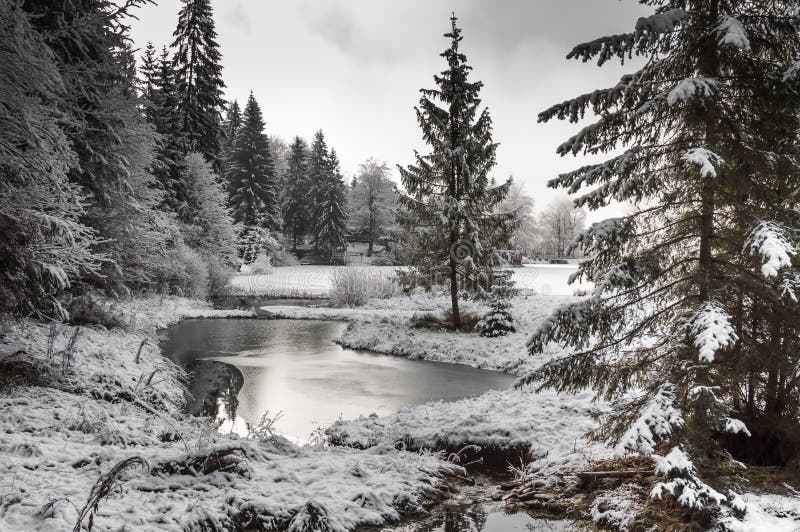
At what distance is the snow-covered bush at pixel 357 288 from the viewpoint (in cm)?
2670

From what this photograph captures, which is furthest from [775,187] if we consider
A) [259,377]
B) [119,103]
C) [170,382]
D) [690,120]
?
[119,103]

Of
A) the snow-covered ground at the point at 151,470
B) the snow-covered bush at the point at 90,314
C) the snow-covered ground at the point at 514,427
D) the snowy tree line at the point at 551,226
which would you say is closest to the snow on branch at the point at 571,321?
the snow-covered ground at the point at 514,427

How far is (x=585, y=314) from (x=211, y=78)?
115 ft

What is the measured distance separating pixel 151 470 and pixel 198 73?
1341 inches

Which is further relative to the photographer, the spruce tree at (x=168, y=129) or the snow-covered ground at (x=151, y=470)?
the spruce tree at (x=168, y=129)

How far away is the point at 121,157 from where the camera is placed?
444 inches

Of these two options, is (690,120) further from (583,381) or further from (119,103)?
(119,103)

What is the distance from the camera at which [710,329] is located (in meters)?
3.50

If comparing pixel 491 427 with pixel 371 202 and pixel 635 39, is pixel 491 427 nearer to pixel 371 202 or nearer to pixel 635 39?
pixel 635 39

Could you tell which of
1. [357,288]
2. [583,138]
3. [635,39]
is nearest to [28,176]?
[583,138]

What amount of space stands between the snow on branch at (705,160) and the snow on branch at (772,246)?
598 millimetres

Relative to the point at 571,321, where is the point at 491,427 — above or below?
below

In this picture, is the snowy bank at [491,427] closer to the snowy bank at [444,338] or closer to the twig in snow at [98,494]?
the twig in snow at [98,494]

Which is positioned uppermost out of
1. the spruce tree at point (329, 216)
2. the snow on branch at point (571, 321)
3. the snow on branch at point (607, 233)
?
the spruce tree at point (329, 216)
